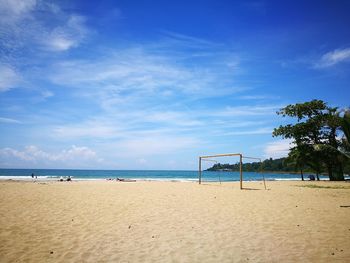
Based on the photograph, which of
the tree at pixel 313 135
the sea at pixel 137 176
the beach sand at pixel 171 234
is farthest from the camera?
the sea at pixel 137 176

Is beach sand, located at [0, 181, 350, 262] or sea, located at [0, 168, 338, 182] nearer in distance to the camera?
beach sand, located at [0, 181, 350, 262]

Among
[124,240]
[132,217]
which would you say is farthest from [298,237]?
[132,217]

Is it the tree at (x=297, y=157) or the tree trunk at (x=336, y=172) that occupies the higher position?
the tree at (x=297, y=157)

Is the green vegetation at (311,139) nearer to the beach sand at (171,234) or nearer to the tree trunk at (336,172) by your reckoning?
the tree trunk at (336,172)

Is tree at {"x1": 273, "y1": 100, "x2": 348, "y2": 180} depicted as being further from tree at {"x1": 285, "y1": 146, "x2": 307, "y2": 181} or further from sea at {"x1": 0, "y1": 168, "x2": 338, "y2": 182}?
sea at {"x1": 0, "y1": 168, "x2": 338, "y2": 182}

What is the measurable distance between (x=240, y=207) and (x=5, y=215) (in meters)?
8.77

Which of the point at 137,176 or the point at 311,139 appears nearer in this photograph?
the point at 311,139

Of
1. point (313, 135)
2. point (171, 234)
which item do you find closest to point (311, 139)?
point (313, 135)

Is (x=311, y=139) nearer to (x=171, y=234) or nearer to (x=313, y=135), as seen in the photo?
(x=313, y=135)

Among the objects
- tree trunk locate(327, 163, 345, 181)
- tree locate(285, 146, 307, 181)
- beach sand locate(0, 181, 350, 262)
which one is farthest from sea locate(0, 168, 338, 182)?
beach sand locate(0, 181, 350, 262)

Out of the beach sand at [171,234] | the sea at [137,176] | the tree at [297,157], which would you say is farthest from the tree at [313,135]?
the beach sand at [171,234]

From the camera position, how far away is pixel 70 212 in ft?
30.6

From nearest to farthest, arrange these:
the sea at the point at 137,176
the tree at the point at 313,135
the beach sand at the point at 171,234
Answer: the beach sand at the point at 171,234
the tree at the point at 313,135
the sea at the point at 137,176

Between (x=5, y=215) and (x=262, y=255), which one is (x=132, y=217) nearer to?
(x=5, y=215)
